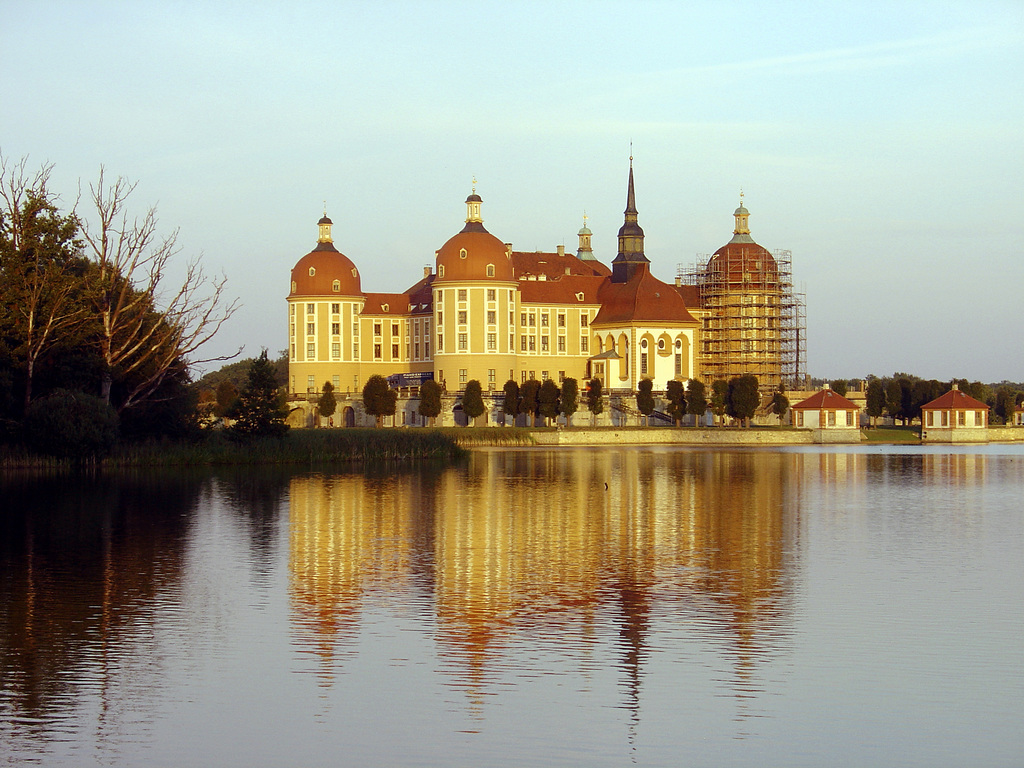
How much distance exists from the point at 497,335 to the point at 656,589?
8280cm

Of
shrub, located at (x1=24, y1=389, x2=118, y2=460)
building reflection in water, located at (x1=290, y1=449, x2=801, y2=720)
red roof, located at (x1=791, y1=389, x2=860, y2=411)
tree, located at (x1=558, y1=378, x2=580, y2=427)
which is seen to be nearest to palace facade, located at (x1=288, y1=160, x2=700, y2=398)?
tree, located at (x1=558, y1=378, x2=580, y2=427)

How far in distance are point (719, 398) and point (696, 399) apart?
2356mm

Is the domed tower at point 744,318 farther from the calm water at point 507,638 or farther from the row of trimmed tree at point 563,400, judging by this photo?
the calm water at point 507,638

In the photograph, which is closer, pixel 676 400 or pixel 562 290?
pixel 676 400

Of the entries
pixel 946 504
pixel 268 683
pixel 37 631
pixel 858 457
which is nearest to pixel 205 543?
pixel 37 631

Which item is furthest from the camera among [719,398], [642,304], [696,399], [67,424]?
[642,304]

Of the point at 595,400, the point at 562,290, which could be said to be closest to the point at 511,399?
the point at 595,400

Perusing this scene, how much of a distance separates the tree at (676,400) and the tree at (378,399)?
19254 mm

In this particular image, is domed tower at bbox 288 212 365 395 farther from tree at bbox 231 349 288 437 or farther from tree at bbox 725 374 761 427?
tree at bbox 231 349 288 437

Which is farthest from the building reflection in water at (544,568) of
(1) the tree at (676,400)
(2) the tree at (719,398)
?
(2) the tree at (719,398)

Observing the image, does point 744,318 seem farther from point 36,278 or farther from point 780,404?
point 36,278

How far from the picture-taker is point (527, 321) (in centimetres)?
10681

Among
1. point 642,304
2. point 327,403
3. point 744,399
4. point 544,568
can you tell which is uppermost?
point 642,304

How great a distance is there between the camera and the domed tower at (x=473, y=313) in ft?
330
